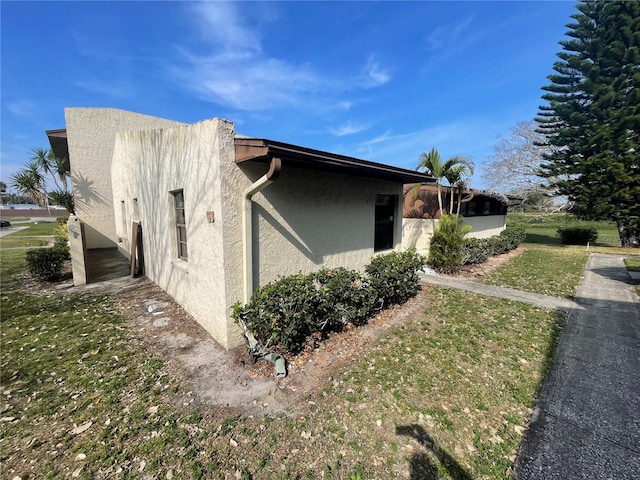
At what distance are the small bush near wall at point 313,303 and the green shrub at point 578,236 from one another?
1917 centimetres

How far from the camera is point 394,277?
5.63 m

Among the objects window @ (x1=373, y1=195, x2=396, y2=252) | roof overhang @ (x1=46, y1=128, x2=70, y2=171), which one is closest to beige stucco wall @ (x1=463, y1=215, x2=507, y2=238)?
window @ (x1=373, y1=195, x2=396, y2=252)

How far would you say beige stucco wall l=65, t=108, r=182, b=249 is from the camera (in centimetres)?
1171

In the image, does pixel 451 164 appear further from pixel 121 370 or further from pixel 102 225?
pixel 102 225

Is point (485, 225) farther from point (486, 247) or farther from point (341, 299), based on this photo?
point (341, 299)

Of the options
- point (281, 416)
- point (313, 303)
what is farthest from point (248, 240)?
point (281, 416)

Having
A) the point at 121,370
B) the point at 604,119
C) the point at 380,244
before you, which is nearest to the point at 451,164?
the point at 380,244

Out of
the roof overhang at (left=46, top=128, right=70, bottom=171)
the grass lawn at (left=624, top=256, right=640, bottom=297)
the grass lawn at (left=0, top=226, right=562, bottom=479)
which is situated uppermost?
the roof overhang at (left=46, top=128, right=70, bottom=171)

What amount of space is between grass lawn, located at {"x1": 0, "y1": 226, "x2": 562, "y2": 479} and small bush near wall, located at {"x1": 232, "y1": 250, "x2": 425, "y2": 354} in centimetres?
78

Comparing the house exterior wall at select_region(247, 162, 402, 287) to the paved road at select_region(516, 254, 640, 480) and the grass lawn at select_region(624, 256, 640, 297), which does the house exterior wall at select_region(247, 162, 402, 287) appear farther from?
the grass lawn at select_region(624, 256, 640, 297)

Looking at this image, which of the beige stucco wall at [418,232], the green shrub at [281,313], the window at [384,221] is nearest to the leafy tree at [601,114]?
the beige stucco wall at [418,232]

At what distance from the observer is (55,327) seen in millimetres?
4898

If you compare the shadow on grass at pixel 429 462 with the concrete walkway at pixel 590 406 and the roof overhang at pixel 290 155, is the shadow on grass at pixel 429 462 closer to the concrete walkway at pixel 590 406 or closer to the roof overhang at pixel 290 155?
the concrete walkway at pixel 590 406

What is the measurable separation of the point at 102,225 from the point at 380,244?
13.3 metres
